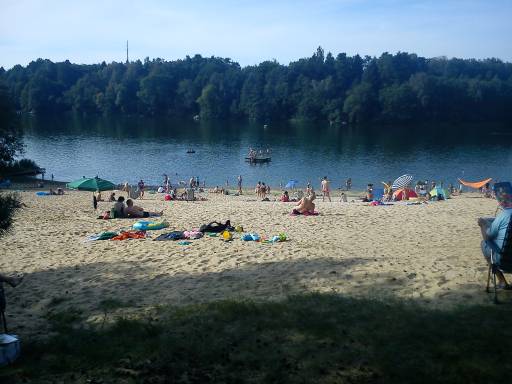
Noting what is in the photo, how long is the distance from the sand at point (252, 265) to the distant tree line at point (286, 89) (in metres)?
94.2

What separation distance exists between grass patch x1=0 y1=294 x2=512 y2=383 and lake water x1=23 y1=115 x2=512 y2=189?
1519 inches

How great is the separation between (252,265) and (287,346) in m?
4.38

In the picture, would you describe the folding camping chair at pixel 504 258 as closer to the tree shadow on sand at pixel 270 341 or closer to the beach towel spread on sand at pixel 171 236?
the tree shadow on sand at pixel 270 341

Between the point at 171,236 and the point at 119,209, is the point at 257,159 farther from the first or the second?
the point at 171,236

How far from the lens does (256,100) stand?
4729 inches

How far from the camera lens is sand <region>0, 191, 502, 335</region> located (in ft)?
28.1

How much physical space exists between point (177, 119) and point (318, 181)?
8282cm

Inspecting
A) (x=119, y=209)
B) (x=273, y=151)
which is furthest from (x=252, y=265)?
(x=273, y=151)

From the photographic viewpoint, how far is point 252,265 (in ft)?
35.0

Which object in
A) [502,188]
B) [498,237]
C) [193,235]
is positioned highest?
[502,188]

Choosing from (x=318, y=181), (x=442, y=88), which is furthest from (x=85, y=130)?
(x=442, y=88)

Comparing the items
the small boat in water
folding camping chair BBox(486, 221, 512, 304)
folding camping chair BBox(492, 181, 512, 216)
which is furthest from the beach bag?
the small boat in water

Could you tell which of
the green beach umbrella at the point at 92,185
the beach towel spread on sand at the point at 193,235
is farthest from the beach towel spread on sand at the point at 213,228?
the green beach umbrella at the point at 92,185

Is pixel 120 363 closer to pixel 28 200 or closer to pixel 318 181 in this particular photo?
pixel 28 200
